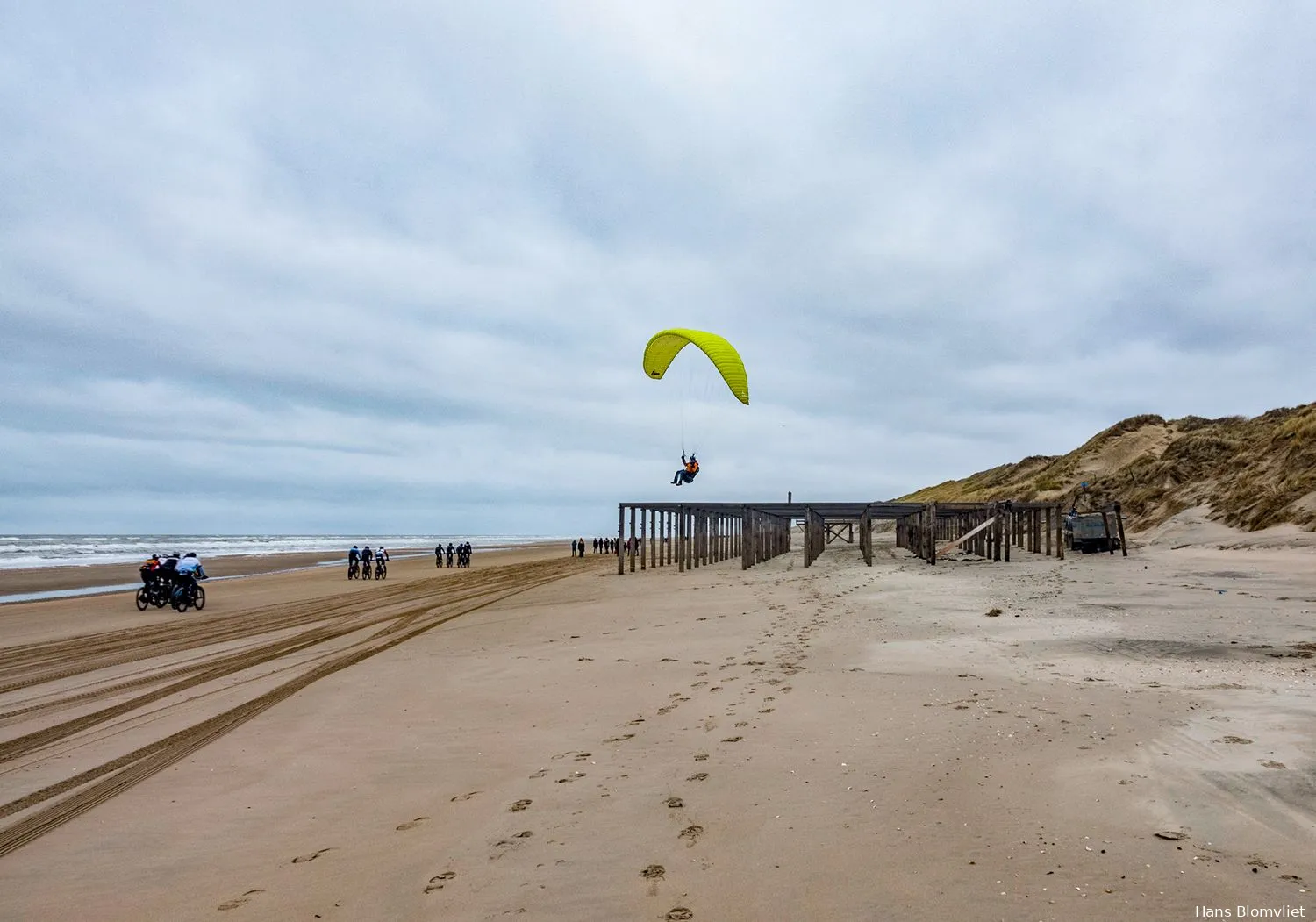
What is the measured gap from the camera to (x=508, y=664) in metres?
9.31

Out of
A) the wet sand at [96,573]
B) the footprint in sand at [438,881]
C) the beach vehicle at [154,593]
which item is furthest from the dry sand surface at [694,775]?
the wet sand at [96,573]

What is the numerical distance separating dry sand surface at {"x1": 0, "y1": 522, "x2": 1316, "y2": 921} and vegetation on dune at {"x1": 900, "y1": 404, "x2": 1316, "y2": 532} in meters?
16.8

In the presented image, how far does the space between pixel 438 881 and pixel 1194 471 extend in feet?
132

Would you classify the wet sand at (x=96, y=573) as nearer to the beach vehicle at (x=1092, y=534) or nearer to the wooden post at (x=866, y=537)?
the wooden post at (x=866, y=537)

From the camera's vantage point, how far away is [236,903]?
3.50 meters

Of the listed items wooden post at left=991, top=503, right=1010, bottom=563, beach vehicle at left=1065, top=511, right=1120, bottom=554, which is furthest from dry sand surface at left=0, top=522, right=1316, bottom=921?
beach vehicle at left=1065, top=511, right=1120, bottom=554

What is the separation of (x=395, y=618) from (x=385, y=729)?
938 cm

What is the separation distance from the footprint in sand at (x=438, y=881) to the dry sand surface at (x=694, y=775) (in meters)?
0.02

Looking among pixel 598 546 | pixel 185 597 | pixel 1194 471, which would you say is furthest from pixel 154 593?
pixel 1194 471

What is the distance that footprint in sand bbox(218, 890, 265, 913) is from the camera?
3.45 m

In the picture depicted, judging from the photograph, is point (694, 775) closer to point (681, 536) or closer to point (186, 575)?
point (186, 575)

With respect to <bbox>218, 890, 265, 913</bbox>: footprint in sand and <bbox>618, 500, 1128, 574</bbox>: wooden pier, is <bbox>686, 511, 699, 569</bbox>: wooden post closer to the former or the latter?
<bbox>618, 500, 1128, 574</bbox>: wooden pier

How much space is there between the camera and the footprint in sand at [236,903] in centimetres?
345

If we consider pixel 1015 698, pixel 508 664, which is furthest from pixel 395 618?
pixel 1015 698
